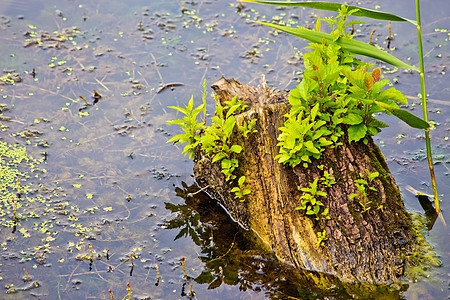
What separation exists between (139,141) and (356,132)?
112 inches

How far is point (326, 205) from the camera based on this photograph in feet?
13.6

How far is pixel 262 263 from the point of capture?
14.2 ft

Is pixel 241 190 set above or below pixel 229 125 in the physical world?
below

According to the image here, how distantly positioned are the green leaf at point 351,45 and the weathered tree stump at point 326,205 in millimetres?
705

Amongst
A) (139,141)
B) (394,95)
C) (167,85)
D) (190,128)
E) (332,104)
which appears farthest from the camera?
(167,85)

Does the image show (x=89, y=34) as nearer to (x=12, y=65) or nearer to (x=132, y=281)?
(x=12, y=65)

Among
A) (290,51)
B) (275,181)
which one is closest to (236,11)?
(290,51)

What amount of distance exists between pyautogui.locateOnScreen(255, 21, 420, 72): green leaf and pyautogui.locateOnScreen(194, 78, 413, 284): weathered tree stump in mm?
705

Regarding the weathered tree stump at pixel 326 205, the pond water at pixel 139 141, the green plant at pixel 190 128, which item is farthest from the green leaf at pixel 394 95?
the green plant at pixel 190 128

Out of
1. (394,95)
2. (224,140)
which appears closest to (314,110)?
(394,95)

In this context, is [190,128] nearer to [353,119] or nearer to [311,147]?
[311,147]

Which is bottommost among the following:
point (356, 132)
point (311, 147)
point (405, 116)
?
point (311, 147)

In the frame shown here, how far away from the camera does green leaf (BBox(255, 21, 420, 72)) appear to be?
13.5 ft

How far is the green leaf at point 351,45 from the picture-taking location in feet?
13.5
